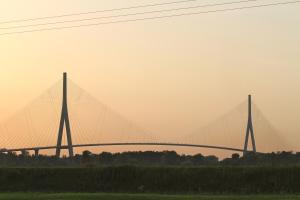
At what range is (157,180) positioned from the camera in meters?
36.9

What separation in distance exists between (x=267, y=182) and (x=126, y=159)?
524 inches

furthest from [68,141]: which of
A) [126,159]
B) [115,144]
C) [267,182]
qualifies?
[267,182]

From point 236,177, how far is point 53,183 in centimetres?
1042

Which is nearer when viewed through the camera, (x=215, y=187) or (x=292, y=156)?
(x=215, y=187)

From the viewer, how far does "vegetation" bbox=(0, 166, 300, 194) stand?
1375 inches

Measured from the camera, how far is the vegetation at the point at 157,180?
34938 millimetres

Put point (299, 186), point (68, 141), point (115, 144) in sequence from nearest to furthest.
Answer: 1. point (299, 186)
2. point (68, 141)
3. point (115, 144)

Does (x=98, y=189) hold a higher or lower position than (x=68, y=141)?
lower

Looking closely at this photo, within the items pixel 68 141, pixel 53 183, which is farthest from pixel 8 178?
pixel 68 141

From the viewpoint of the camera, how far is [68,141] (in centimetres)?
5434

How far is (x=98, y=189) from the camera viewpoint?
36750mm

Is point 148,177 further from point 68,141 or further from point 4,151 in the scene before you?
point 4,151

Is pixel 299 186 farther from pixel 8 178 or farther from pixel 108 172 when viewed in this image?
pixel 8 178

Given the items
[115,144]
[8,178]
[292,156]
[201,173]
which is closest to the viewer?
[201,173]
